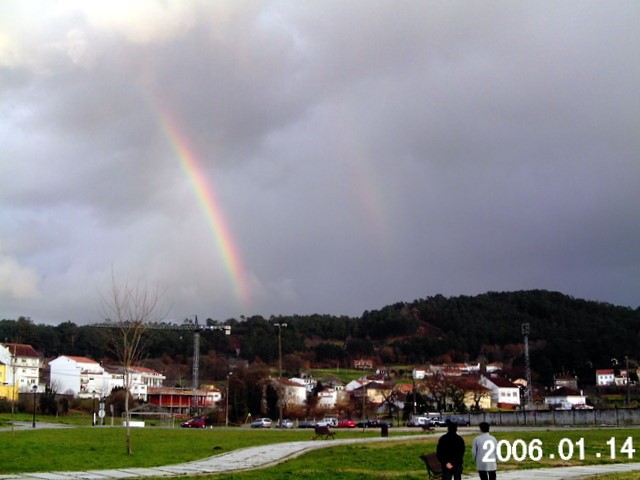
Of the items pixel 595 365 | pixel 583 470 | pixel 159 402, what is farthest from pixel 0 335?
pixel 583 470

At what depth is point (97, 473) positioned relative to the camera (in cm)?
2155

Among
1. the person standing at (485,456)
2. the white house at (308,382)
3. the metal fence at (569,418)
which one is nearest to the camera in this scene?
the person standing at (485,456)


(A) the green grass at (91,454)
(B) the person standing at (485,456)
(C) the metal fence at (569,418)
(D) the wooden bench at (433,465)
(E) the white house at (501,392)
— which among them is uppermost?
(B) the person standing at (485,456)

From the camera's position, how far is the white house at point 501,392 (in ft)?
524

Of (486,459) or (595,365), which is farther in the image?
(595,365)

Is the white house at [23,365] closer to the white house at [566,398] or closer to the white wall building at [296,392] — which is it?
the white wall building at [296,392]

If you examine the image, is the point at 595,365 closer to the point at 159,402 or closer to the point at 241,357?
the point at 241,357

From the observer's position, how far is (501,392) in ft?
527

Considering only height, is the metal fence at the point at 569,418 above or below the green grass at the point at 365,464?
below

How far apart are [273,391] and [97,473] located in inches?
3387

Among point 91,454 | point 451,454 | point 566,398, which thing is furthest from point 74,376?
point 451,454

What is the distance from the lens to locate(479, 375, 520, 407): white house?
524 feet

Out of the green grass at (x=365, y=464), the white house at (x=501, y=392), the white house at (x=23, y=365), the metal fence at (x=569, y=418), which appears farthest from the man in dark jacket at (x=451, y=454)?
the white house at (x=501, y=392)

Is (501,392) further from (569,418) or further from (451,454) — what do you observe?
(451,454)
